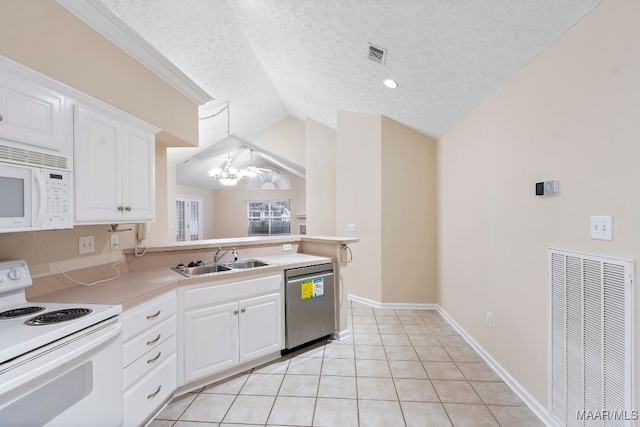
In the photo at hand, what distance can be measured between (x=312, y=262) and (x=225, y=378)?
1.20 m

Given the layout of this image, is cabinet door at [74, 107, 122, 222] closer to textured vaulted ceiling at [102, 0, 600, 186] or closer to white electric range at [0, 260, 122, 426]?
white electric range at [0, 260, 122, 426]

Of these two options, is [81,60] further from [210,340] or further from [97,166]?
[210,340]

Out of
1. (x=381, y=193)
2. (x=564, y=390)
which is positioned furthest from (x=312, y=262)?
(x=564, y=390)

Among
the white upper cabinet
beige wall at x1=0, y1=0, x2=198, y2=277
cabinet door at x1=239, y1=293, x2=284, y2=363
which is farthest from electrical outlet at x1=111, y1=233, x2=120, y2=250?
cabinet door at x1=239, y1=293, x2=284, y2=363

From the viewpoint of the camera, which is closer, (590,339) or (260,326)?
(590,339)

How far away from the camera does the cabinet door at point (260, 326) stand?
2307 mm

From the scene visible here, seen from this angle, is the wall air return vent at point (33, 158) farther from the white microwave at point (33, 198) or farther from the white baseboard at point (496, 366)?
the white baseboard at point (496, 366)

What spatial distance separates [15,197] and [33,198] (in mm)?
59

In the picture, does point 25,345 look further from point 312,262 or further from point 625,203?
point 625,203

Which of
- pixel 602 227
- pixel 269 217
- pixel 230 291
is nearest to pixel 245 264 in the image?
pixel 230 291

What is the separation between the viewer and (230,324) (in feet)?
7.32

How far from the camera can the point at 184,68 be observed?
3441 millimetres

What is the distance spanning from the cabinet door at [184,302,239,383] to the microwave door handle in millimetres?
1054

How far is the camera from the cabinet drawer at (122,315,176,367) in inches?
61.3
